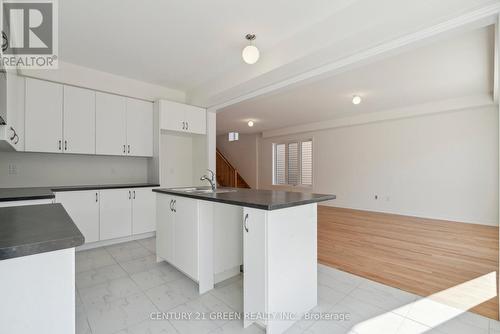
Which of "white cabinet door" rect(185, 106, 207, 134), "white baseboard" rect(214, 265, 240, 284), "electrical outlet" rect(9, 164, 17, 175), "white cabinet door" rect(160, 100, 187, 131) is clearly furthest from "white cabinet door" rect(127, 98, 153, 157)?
"white baseboard" rect(214, 265, 240, 284)

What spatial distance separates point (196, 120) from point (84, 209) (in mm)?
2217

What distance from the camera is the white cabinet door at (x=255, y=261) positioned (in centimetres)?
158

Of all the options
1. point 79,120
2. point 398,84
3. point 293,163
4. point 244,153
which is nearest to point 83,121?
point 79,120

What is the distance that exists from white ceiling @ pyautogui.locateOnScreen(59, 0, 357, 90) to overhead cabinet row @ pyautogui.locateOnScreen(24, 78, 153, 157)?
19.6 inches

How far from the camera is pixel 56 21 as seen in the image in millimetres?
2369

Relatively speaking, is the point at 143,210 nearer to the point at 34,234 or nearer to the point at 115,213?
the point at 115,213

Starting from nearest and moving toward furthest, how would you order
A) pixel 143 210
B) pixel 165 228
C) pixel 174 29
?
pixel 174 29, pixel 165 228, pixel 143 210

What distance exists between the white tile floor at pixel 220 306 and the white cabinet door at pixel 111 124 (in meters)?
1.75

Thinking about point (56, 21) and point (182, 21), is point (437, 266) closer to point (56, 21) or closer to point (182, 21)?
point (182, 21)

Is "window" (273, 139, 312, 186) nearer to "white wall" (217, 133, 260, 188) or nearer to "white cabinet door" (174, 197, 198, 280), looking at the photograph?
"white wall" (217, 133, 260, 188)

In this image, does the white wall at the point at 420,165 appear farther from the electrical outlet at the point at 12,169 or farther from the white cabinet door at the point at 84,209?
the electrical outlet at the point at 12,169

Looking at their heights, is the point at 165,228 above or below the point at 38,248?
below

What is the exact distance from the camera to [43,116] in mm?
3100

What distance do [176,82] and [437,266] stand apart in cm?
453
